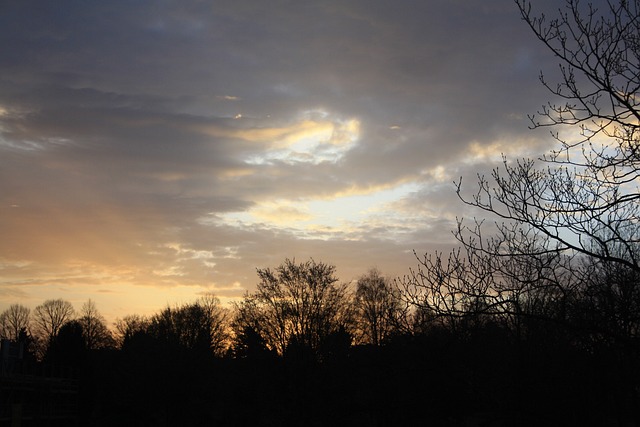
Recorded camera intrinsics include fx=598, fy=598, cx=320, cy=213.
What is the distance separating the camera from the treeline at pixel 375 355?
9852 mm

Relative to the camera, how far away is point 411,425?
18.4m

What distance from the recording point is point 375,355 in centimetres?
2022

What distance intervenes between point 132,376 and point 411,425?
41.4 meters

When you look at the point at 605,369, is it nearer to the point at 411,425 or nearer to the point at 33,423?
the point at 411,425

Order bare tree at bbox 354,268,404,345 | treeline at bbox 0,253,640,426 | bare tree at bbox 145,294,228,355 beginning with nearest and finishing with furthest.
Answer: treeline at bbox 0,253,640,426 → bare tree at bbox 354,268,404,345 → bare tree at bbox 145,294,228,355

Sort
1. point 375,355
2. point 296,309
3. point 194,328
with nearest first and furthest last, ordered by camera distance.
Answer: point 375,355 < point 296,309 < point 194,328

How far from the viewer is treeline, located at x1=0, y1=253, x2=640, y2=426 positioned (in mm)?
9852

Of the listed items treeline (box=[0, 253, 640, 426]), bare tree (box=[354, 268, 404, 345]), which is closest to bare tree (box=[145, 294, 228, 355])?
treeline (box=[0, 253, 640, 426])

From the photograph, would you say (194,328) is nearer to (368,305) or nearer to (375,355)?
(368,305)

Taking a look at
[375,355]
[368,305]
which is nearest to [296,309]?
[368,305]

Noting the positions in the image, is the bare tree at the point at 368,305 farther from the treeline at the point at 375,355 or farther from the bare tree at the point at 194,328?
the bare tree at the point at 194,328

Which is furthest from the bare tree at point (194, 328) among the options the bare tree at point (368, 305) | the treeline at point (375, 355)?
the bare tree at point (368, 305)

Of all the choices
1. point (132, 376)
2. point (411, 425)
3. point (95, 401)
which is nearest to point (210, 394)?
point (132, 376)

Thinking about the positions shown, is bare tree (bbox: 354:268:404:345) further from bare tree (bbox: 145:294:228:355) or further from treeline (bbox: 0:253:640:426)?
bare tree (bbox: 145:294:228:355)
